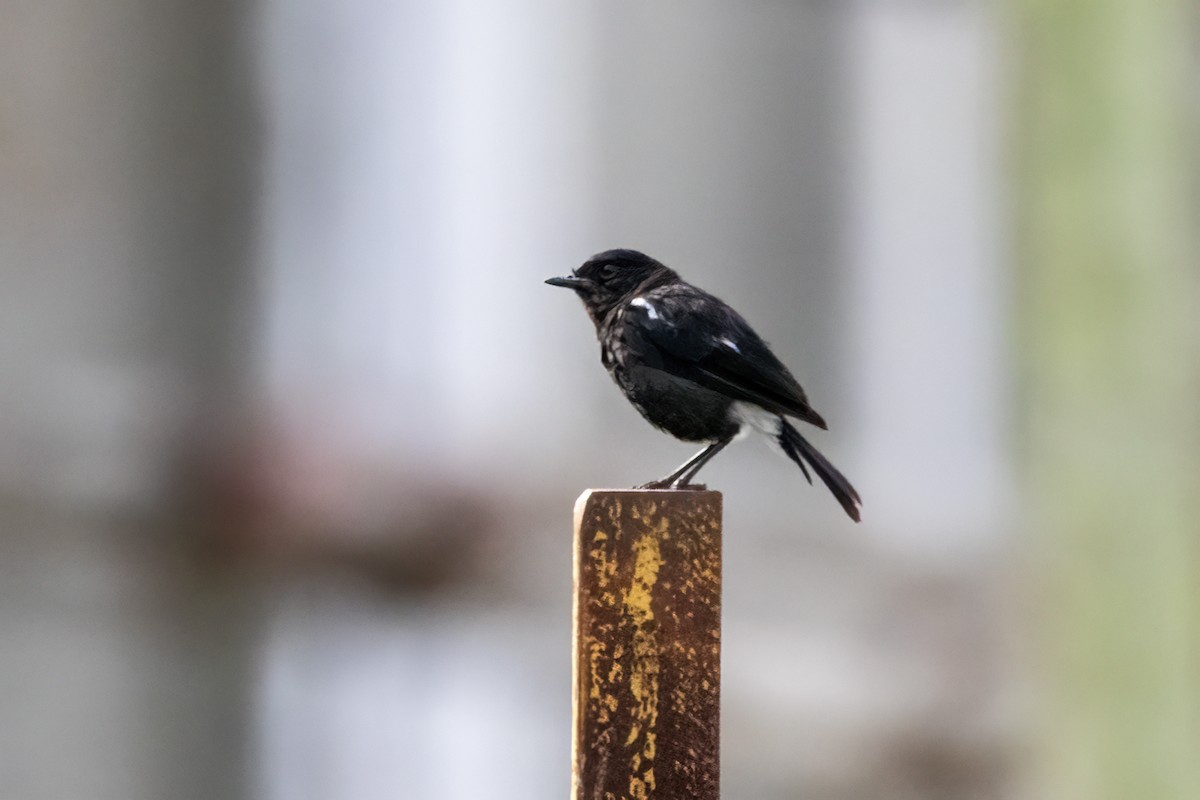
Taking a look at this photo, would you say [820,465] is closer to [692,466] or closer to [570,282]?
[692,466]

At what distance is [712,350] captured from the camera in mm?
1953

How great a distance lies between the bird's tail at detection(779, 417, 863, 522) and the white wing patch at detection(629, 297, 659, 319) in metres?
0.24

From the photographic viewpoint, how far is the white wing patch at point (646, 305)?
2047 mm

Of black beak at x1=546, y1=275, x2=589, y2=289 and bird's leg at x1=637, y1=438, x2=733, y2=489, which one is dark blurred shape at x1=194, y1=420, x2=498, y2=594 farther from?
bird's leg at x1=637, y1=438, x2=733, y2=489

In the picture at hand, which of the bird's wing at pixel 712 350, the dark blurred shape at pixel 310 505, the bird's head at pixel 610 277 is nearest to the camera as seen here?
the bird's wing at pixel 712 350

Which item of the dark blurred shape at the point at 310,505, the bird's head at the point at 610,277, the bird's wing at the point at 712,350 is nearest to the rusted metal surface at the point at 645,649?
the bird's wing at the point at 712,350

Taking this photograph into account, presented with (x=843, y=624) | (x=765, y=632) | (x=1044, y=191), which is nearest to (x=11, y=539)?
(x=765, y=632)

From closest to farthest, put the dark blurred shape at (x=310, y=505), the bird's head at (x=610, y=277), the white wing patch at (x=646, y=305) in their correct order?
the white wing patch at (x=646, y=305) → the bird's head at (x=610, y=277) → the dark blurred shape at (x=310, y=505)

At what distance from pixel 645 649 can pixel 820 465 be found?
95 cm

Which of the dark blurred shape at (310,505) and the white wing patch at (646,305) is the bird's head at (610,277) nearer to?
the white wing patch at (646,305)

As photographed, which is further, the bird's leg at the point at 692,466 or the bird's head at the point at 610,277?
the bird's head at the point at 610,277

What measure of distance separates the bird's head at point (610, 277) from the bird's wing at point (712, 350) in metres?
0.28

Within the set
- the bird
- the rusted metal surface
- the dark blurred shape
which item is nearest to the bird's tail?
the bird

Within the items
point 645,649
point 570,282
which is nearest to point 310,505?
point 570,282
